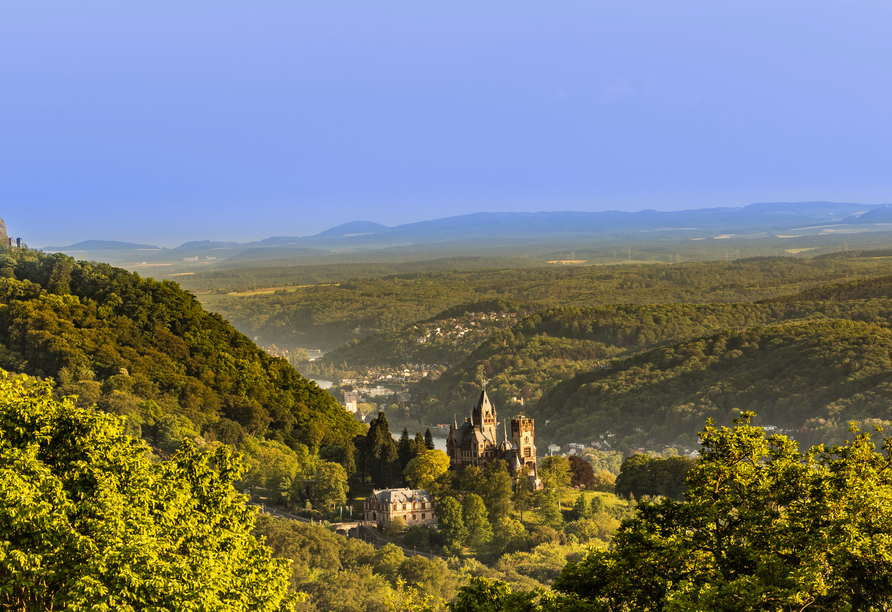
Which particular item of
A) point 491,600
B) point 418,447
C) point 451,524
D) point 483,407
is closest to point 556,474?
point 483,407

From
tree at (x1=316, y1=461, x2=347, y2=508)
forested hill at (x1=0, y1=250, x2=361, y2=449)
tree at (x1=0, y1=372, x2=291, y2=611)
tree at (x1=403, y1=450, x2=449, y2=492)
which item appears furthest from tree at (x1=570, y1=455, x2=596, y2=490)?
tree at (x1=0, y1=372, x2=291, y2=611)

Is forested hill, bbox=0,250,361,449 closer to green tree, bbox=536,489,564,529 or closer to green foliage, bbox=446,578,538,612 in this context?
green tree, bbox=536,489,564,529

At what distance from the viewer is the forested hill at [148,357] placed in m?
73.8

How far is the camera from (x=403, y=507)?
60.0 metres

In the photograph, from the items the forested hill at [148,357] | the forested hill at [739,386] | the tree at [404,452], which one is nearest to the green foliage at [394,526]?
the tree at [404,452]

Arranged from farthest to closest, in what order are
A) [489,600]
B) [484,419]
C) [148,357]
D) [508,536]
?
[148,357] < [484,419] < [508,536] < [489,600]

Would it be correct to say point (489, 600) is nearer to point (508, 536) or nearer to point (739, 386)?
point (508, 536)

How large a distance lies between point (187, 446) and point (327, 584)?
83.5 ft

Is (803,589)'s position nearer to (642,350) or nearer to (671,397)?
(671,397)

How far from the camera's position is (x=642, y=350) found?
194m

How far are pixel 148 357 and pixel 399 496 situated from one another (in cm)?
3187

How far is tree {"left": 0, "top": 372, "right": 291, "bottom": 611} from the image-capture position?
18359 mm

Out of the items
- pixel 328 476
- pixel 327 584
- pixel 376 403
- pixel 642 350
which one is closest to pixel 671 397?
pixel 642 350

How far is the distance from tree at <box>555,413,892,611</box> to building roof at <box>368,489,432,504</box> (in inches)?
1435
